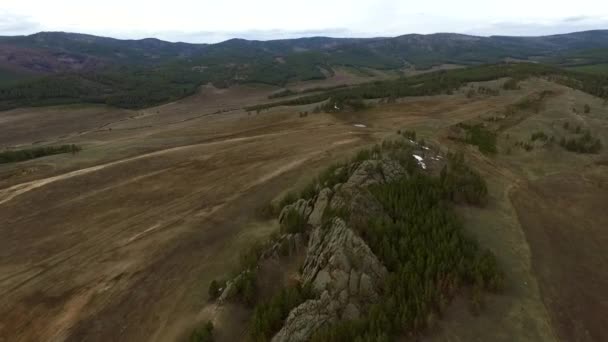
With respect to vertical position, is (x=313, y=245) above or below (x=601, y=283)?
above

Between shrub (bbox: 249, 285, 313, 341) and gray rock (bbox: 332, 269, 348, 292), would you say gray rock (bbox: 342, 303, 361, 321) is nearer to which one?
gray rock (bbox: 332, 269, 348, 292)

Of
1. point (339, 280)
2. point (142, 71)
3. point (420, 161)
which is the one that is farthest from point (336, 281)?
point (142, 71)

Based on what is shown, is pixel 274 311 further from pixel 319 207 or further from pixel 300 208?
pixel 300 208

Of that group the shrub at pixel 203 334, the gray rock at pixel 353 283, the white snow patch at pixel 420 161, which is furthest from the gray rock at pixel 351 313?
the white snow patch at pixel 420 161

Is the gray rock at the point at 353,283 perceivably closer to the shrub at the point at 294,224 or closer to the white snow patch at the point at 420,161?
the shrub at the point at 294,224

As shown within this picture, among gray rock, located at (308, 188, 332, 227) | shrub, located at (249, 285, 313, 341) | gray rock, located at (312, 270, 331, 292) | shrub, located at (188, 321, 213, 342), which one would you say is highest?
gray rock, located at (308, 188, 332, 227)

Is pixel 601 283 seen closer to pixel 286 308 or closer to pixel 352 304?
pixel 352 304

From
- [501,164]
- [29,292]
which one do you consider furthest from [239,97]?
[29,292]

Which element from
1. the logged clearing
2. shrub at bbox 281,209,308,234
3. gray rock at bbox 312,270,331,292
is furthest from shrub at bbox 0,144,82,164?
gray rock at bbox 312,270,331,292
